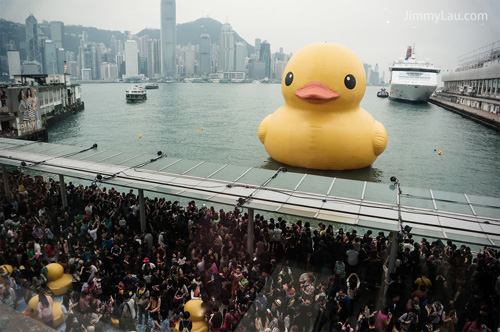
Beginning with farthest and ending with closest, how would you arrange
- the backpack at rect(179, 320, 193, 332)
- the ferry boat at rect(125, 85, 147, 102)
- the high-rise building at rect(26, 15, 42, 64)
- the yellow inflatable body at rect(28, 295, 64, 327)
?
1. the ferry boat at rect(125, 85, 147, 102)
2. the high-rise building at rect(26, 15, 42, 64)
3. the yellow inflatable body at rect(28, 295, 64, 327)
4. the backpack at rect(179, 320, 193, 332)

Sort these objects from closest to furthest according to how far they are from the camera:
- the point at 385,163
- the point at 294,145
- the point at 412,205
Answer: the point at 412,205 → the point at 294,145 → the point at 385,163

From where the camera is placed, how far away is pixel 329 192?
6727 millimetres

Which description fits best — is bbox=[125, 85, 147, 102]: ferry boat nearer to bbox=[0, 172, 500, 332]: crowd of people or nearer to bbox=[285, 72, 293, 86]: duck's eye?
bbox=[285, 72, 293, 86]: duck's eye

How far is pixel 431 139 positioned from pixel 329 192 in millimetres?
23067

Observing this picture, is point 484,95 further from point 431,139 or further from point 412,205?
point 412,205

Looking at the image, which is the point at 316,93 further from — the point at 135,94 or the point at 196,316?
the point at 135,94

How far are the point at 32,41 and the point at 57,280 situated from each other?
9934 millimetres

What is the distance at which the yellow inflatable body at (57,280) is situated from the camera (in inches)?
219

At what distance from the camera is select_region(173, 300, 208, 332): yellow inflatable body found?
182 inches

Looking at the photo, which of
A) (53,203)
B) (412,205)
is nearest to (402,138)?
(412,205)

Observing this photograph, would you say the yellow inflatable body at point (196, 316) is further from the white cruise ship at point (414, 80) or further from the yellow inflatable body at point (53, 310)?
the white cruise ship at point (414, 80)

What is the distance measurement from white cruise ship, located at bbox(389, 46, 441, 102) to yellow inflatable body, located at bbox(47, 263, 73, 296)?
175 feet

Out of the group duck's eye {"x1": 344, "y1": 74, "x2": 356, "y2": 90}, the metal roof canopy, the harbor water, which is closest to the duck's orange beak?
duck's eye {"x1": 344, "y1": 74, "x2": 356, "y2": 90}

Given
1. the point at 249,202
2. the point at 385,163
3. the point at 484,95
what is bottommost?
the point at 385,163
